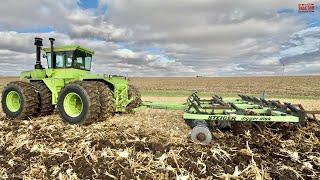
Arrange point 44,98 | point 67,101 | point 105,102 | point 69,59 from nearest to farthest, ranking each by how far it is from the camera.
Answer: point 105,102
point 67,101
point 44,98
point 69,59

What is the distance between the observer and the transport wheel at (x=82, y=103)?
28.5ft

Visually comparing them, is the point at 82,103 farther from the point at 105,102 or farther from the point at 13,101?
the point at 13,101

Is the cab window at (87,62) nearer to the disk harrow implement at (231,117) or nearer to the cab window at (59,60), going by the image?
the cab window at (59,60)

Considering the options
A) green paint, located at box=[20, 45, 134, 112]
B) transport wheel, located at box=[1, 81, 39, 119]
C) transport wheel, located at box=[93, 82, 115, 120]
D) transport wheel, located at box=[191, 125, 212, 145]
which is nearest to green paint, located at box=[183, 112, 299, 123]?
transport wheel, located at box=[191, 125, 212, 145]

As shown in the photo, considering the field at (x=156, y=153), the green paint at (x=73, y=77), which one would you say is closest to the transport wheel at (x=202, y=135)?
the field at (x=156, y=153)

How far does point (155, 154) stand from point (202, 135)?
116 centimetres

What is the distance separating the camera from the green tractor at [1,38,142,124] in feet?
29.3

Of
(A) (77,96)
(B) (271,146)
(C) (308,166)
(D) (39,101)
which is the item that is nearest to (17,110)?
(D) (39,101)

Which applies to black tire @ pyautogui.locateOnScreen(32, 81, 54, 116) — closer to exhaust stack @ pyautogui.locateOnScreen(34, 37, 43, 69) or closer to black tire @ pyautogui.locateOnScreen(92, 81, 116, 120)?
exhaust stack @ pyautogui.locateOnScreen(34, 37, 43, 69)

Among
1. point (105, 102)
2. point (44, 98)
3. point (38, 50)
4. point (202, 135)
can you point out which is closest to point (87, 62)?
point (38, 50)

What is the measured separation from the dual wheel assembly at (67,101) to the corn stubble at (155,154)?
799 millimetres

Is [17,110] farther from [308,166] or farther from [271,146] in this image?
[308,166]

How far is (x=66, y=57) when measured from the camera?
1045cm

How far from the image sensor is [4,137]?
25.0 ft
